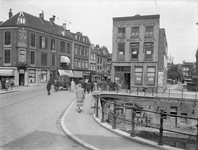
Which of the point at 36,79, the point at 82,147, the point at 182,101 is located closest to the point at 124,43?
the point at 182,101

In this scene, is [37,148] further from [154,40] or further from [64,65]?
[64,65]

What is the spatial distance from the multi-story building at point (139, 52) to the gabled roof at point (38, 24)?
1578 centimetres

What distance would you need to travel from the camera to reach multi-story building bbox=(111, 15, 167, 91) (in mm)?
25828

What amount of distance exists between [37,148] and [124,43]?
78.1 feet

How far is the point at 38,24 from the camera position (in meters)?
36.2

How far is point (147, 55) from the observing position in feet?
86.3

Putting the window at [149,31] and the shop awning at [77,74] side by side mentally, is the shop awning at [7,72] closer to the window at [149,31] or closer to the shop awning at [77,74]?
the shop awning at [77,74]

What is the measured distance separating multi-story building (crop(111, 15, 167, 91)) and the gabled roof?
15777 millimetres

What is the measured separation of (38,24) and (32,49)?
5817 mm

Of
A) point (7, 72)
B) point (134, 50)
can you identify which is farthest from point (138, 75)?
point (7, 72)

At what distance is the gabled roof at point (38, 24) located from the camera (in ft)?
106

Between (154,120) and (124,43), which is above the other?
(124,43)

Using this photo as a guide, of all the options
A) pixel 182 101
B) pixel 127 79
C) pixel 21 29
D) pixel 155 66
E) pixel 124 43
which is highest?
pixel 21 29

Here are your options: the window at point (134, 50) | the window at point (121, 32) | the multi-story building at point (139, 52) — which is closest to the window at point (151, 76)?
the multi-story building at point (139, 52)
